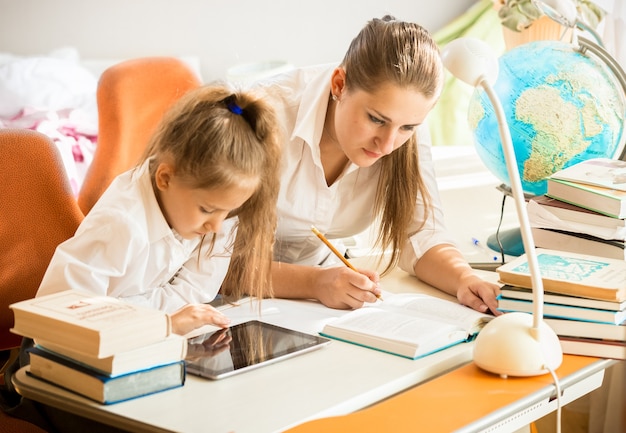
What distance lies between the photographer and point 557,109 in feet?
6.71

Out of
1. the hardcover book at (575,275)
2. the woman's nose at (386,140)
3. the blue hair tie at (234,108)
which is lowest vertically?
the hardcover book at (575,275)

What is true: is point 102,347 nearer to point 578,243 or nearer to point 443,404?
point 443,404

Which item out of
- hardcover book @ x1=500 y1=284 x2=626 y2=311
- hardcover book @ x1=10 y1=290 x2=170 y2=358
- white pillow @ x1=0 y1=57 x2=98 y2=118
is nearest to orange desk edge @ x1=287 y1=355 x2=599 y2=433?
hardcover book @ x1=500 y1=284 x2=626 y2=311

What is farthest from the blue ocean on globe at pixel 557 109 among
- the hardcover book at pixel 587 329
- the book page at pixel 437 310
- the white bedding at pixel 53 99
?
the white bedding at pixel 53 99

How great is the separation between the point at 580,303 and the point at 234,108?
68 cm

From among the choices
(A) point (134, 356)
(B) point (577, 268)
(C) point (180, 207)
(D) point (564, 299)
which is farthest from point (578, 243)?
(A) point (134, 356)

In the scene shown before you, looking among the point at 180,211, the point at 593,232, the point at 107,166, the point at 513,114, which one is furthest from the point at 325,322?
the point at 107,166

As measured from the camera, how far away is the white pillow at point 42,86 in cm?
393

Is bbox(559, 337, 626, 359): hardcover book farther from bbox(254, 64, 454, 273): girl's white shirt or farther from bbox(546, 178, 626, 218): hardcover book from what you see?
bbox(254, 64, 454, 273): girl's white shirt

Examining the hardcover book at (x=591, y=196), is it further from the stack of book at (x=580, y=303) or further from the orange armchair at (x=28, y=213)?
the orange armchair at (x=28, y=213)

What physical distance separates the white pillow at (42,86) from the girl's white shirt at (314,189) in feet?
7.66

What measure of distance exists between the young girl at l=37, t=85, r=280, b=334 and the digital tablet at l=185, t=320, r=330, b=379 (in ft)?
0.11

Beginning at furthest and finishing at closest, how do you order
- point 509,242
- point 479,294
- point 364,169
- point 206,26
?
1. point 206,26
2. point 509,242
3. point 364,169
4. point 479,294

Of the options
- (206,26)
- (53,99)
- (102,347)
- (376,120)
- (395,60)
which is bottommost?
(53,99)
